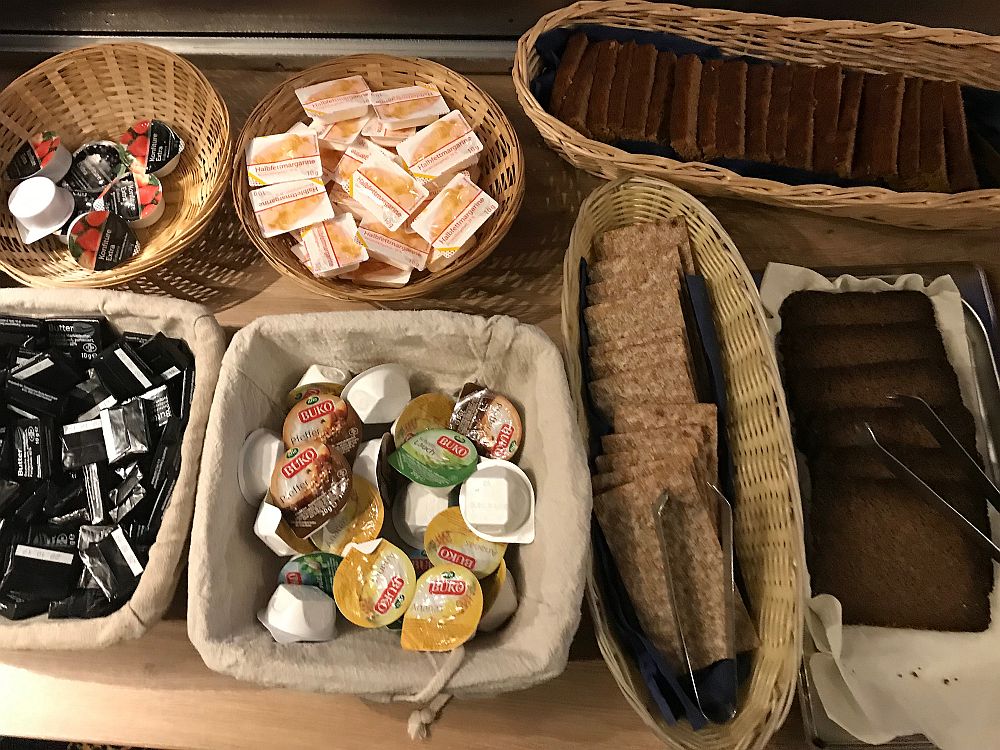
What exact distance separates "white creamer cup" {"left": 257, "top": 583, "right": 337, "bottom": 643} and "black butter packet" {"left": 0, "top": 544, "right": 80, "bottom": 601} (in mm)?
236

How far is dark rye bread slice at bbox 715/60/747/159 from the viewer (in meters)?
1.02

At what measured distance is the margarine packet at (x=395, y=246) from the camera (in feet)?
3.15

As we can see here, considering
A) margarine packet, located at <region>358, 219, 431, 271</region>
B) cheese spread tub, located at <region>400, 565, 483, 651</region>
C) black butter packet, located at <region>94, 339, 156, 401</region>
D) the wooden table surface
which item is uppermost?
margarine packet, located at <region>358, 219, 431, 271</region>

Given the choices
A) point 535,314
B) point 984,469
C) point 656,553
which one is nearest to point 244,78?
point 535,314

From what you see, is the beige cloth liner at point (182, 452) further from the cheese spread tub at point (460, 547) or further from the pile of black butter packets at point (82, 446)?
the cheese spread tub at point (460, 547)

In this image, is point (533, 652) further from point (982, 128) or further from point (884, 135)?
point (982, 128)

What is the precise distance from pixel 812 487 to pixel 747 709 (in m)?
0.31

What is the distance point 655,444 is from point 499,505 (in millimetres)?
213

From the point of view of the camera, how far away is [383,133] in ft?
3.42

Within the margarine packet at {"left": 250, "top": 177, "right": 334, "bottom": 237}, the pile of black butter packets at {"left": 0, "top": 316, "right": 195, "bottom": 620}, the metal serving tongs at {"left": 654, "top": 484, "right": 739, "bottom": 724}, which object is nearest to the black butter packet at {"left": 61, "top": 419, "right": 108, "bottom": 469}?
the pile of black butter packets at {"left": 0, "top": 316, "right": 195, "bottom": 620}

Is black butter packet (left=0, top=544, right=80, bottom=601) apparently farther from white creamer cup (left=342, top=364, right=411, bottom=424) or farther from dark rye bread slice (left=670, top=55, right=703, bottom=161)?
dark rye bread slice (left=670, top=55, right=703, bottom=161)

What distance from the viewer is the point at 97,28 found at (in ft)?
3.91

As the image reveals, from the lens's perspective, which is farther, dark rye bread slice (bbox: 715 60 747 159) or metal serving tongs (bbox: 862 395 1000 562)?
dark rye bread slice (bbox: 715 60 747 159)

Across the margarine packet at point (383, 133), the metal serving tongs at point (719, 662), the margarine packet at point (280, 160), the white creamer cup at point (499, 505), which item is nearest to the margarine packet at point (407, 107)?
the margarine packet at point (383, 133)
